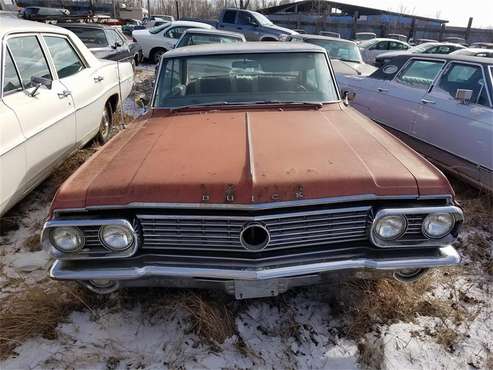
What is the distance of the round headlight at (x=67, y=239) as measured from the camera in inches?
87.6

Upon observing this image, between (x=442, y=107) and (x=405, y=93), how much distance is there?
83 cm

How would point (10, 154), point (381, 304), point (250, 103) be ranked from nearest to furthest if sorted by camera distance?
point (381, 304) → point (10, 154) → point (250, 103)

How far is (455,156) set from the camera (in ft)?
15.3

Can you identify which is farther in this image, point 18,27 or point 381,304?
point 18,27

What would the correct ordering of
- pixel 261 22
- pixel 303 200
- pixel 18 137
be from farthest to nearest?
pixel 261 22
pixel 18 137
pixel 303 200

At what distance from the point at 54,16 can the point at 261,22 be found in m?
9.34

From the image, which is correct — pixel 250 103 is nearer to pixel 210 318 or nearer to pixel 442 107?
pixel 210 318

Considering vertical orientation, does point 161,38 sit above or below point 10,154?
above

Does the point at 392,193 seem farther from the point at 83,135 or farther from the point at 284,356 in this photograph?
the point at 83,135

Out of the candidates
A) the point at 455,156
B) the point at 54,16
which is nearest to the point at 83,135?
the point at 455,156

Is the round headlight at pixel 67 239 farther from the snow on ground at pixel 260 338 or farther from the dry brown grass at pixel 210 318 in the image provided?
the dry brown grass at pixel 210 318

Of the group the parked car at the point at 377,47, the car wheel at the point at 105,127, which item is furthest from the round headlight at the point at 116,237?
the parked car at the point at 377,47

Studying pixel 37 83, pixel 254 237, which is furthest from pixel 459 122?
pixel 37 83

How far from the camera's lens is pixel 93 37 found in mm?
10250
